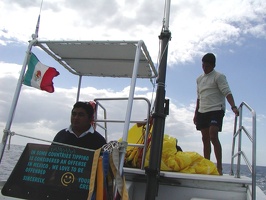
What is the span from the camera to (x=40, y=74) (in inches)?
115

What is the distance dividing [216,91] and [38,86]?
8.20 ft

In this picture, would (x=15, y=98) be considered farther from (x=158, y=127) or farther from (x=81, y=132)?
(x=158, y=127)

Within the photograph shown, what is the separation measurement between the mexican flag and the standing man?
2.27 m

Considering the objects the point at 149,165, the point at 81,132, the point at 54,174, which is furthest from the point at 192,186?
the point at 54,174

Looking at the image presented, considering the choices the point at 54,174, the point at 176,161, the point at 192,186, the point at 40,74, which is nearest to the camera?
the point at 54,174

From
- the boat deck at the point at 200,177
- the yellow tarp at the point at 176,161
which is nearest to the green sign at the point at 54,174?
the boat deck at the point at 200,177

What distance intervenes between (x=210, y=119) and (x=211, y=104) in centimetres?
21

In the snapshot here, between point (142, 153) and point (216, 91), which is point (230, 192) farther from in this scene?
point (216, 91)

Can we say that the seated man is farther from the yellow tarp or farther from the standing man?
the standing man

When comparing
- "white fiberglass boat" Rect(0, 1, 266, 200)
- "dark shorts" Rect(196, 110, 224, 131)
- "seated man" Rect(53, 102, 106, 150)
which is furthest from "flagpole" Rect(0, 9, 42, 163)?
"dark shorts" Rect(196, 110, 224, 131)

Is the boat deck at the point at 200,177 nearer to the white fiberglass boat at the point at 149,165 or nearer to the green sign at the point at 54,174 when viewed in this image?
the white fiberglass boat at the point at 149,165

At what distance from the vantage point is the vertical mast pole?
2.90 m

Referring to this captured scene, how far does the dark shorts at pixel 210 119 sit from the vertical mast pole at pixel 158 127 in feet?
3.76

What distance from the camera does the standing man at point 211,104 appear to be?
13.1 feet
